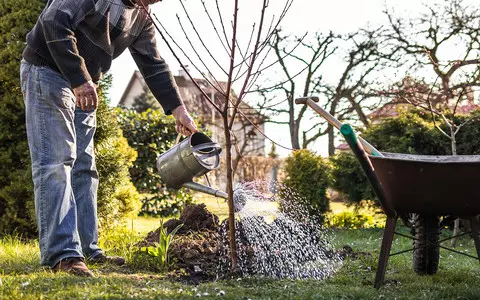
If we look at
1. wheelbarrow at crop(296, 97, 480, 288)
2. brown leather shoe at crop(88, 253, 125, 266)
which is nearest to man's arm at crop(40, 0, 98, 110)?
brown leather shoe at crop(88, 253, 125, 266)

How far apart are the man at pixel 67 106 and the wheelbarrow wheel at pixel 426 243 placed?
1.64 meters

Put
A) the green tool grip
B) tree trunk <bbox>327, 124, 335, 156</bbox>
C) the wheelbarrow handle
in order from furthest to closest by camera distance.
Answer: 1. tree trunk <bbox>327, 124, 335, 156</bbox>
2. the wheelbarrow handle
3. the green tool grip

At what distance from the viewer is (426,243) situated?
2.96 metres

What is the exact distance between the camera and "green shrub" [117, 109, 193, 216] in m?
7.87

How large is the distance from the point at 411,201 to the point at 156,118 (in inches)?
232

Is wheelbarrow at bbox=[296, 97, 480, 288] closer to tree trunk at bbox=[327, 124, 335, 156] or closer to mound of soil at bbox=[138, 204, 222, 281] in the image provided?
mound of soil at bbox=[138, 204, 222, 281]

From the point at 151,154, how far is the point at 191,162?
16.6 feet

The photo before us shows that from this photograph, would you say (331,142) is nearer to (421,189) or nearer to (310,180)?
(310,180)

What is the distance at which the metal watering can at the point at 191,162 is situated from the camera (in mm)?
2943

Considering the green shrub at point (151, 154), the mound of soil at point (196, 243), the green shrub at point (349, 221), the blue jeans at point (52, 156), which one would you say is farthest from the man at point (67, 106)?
the green shrub at point (151, 154)

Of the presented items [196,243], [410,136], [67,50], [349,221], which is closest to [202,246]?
[196,243]

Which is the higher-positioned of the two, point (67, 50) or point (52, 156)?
point (67, 50)

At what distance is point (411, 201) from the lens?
2.65 m

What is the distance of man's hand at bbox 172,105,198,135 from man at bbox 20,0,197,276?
48cm
